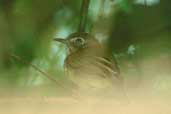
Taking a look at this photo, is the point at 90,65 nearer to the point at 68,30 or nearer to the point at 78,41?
the point at 78,41

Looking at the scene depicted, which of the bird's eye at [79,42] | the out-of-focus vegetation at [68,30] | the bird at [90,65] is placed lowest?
the bird at [90,65]

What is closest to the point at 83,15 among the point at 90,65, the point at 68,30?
the point at 68,30

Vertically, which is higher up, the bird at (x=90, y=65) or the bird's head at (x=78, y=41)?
the bird's head at (x=78, y=41)

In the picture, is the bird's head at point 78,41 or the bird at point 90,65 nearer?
the bird at point 90,65

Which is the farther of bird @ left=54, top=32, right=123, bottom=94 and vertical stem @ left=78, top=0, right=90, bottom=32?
vertical stem @ left=78, top=0, right=90, bottom=32

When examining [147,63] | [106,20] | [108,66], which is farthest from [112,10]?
Answer: [108,66]

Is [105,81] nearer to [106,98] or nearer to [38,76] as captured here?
[106,98]
